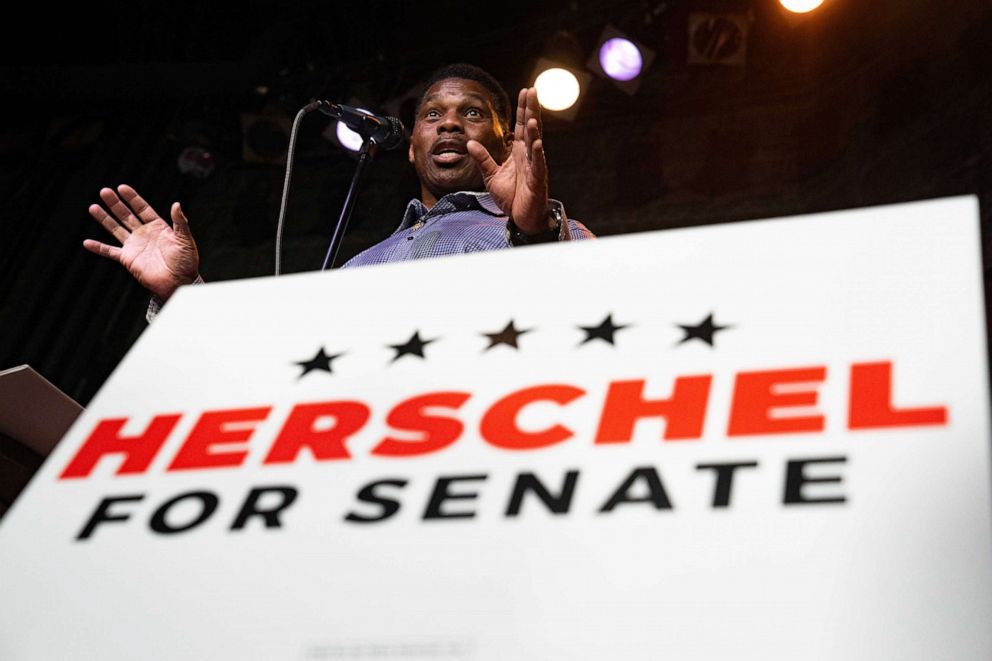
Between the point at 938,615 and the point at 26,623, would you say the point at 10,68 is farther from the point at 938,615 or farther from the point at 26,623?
the point at 938,615

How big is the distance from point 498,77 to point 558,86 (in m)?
0.32

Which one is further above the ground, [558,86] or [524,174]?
[558,86]

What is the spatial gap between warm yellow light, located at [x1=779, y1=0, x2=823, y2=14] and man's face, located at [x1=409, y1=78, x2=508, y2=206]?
145 cm

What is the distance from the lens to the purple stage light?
13.2 feet

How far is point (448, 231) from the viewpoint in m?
2.07

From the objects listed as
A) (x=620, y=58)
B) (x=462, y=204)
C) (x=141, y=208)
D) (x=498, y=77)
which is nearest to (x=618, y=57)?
(x=620, y=58)

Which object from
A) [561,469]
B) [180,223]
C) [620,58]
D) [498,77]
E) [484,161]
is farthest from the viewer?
[498,77]

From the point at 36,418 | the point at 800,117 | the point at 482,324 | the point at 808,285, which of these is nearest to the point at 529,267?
the point at 482,324

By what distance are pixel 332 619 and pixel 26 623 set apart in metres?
0.19

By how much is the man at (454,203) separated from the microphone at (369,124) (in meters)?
0.15

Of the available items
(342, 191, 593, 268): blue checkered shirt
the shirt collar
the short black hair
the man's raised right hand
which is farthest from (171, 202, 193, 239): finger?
the short black hair

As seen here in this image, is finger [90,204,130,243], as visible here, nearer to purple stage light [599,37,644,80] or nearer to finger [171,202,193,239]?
finger [171,202,193,239]

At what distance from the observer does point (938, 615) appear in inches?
19.4

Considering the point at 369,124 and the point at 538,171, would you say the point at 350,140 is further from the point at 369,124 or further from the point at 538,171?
the point at 538,171
